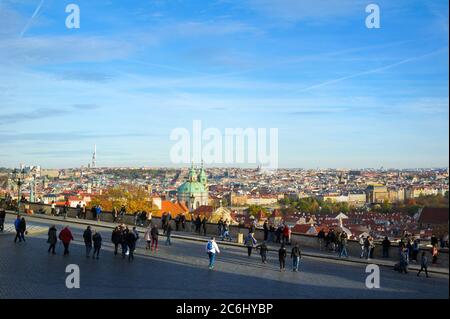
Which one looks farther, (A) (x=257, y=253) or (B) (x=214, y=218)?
(B) (x=214, y=218)

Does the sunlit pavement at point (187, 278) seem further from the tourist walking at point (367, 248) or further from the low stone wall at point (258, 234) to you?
the low stone wall at point (258, 234)

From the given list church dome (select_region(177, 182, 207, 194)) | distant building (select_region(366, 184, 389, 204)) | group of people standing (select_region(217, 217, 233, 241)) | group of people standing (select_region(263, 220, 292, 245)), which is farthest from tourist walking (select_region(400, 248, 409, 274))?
church dome (select_region(177, 182, 207, 194))

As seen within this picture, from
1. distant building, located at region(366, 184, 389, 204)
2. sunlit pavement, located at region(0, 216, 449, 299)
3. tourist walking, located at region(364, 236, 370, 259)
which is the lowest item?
sunlit pavement, located at region(0, 216, 449, 299)

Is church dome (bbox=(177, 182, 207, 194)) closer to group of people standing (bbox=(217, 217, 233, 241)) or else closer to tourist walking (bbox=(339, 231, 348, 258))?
group of people standing (bbox=(217, 217, 233, 241))

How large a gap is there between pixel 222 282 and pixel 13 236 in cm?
1140

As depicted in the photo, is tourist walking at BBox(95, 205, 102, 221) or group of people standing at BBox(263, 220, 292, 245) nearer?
group of people standing at BBox(263, 220, 292, 245)

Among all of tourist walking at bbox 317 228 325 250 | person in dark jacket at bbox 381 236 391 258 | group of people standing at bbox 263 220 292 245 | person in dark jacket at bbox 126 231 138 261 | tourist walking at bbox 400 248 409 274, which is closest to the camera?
tourist walking at bbox 400 248 409 274

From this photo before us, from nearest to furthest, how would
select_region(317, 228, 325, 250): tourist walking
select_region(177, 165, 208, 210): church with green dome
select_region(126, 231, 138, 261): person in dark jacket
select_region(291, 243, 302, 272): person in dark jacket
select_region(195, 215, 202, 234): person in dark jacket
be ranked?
select_region(291, 243, 302, 272): person in dark jacket
select_region(126, 231, 138, 261): person in dark jacket
select_region(317, 228, 325, 250): tourist walking
select_region(195, 215, 202, 234): person in dark jacket
select_region(177, 165, 208, 210): church with green dome

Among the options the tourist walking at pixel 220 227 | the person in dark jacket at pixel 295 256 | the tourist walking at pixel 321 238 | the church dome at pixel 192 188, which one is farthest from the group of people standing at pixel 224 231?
the church dome at pixel 192 188

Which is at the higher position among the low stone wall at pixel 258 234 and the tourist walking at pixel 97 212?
the tourist walking at pixel 97 212

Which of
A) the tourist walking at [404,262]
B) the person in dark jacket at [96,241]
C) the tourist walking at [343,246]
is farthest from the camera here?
the tourist walking at [343,246]
